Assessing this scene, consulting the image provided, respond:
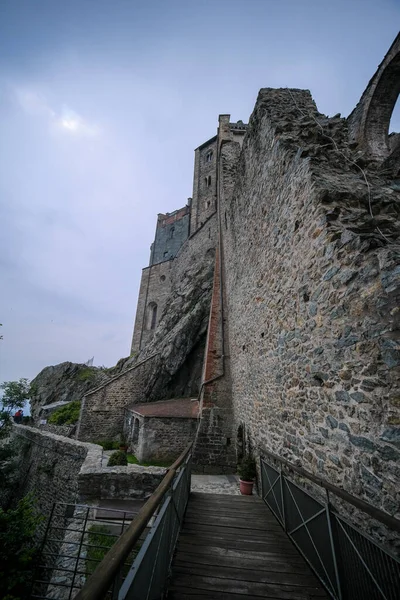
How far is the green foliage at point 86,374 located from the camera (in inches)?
876

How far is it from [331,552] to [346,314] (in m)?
2.26

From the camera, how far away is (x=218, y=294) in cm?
1248

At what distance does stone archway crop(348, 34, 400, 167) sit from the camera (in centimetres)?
1010

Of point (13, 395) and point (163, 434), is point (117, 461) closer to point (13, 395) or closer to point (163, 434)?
point (163, 434)

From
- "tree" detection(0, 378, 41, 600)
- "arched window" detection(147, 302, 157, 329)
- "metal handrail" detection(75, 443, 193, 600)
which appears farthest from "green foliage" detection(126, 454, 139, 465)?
"arched window" detection(147, 302, 157, 329)

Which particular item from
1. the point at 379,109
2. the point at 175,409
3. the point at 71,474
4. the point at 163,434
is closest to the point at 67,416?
the point at 71,474

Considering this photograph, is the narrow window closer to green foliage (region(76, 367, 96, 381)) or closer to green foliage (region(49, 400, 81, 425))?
green foliage (region(76, 367, 96, 381))

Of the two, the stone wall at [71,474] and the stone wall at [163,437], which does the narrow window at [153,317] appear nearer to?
the stone wall at [71,474]

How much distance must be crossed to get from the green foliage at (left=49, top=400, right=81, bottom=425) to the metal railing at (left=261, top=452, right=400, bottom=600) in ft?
56.7

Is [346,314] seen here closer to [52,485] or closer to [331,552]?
[331,552]

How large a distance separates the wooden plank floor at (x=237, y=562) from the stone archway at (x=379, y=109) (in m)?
12.8

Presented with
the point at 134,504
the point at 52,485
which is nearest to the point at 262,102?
the point at 134,504

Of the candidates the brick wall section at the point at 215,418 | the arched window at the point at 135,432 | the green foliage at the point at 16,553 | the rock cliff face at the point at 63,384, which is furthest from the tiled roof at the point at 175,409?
the rock cliff face at the point at 63,384

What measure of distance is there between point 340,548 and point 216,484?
5.88m
